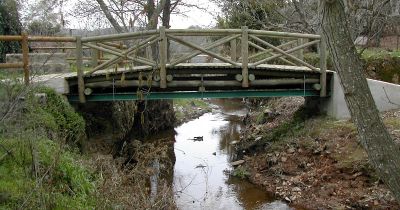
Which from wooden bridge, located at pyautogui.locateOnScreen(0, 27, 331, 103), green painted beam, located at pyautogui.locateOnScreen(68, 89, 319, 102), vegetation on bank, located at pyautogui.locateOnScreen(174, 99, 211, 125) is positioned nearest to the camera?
wooden bridge, located at pyautogui.locateOnScreen(0, 27, 331, 103)

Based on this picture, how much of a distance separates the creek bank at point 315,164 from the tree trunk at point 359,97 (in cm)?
425

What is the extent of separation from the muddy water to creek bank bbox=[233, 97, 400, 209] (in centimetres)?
46

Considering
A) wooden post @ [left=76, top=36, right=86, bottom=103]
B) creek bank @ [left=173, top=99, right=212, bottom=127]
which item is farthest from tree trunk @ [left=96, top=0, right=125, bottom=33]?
creek bank @ [left=173, top=99, right=212, bottom=127]

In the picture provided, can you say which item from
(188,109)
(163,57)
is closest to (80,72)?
(163,57)

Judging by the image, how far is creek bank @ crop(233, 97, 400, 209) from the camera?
898 cm

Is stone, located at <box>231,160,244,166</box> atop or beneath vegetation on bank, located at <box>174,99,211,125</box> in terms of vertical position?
beneath

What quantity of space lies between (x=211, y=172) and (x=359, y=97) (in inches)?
305

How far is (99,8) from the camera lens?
53.4ft

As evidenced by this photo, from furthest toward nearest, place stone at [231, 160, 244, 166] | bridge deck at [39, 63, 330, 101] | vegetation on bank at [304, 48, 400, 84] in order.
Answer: vegetation on bank at [304, 48, 400, 84]
stone at [231, 160, 244, 166]
bridge deck at [39, 63, 330, 101]

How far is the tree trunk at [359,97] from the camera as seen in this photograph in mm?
4293

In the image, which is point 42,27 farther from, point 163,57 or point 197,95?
point 197,95

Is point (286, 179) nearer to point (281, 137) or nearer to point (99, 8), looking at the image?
point (281, 137)

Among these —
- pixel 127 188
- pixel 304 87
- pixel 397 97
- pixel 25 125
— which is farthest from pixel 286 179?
pixel 25 125

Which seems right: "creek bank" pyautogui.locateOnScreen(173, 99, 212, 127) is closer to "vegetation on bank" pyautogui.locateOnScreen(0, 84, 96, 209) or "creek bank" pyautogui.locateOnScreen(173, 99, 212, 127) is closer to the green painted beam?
the green painted beam
